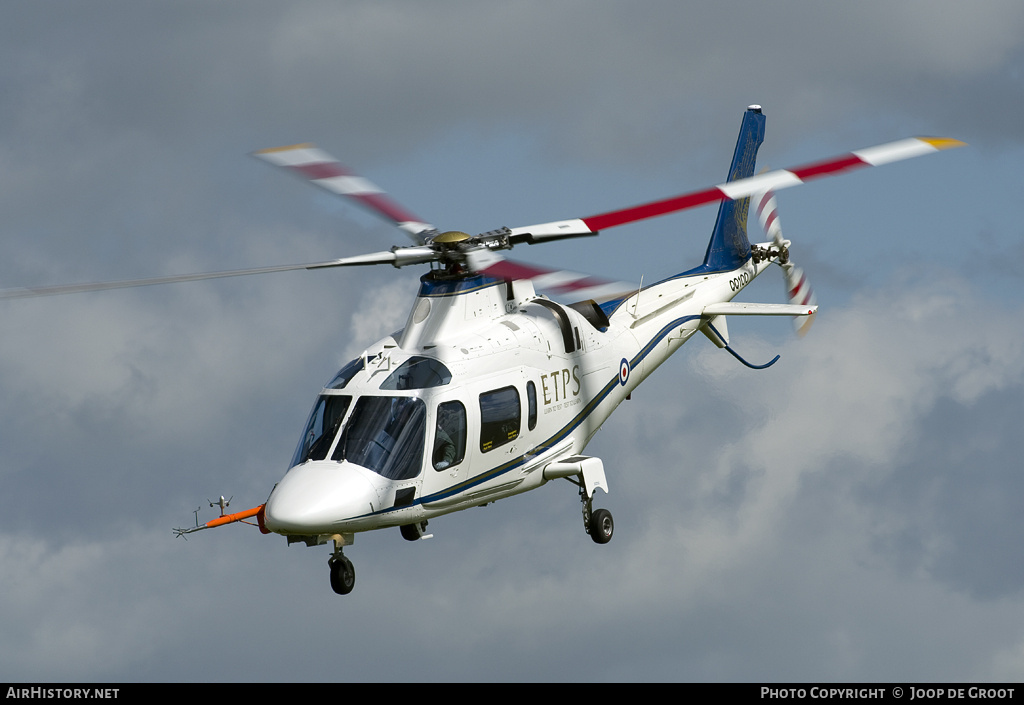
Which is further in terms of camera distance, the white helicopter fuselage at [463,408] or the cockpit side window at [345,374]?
the cockpit side window at [345,374]

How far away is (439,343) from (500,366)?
3.72 ft

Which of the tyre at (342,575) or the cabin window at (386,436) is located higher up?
the cabin window at (386,436)

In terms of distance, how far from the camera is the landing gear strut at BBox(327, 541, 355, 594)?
884 inches

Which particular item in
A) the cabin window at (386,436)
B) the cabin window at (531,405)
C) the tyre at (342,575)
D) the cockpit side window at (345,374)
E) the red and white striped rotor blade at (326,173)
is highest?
the red and white striped rotor blade at (326,173)

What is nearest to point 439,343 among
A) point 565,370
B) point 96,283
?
point 565,370

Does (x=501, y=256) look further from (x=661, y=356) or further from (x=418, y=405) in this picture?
(x=661, y=356)

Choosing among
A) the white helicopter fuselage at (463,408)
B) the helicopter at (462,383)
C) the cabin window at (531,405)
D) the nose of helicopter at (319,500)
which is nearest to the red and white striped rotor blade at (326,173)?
the helicopter at (462,383)

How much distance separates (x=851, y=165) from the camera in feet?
75.6

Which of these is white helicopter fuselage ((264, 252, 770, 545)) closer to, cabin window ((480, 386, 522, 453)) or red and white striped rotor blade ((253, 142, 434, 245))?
cabin window ((480, 386, 522, 453))

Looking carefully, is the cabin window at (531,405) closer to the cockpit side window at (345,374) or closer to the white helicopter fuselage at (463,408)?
the white helicopter fuselage at (463,408)

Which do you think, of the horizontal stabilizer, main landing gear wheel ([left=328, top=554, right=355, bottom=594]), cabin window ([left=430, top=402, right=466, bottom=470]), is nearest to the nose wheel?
cabin window ([left=430, top=402, right=466, bottom=470])

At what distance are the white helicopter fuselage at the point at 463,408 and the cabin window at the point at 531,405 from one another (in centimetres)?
2

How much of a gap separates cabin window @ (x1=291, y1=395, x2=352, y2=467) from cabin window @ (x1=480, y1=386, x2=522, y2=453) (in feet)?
7.58

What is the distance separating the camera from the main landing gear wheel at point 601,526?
24812 mm
